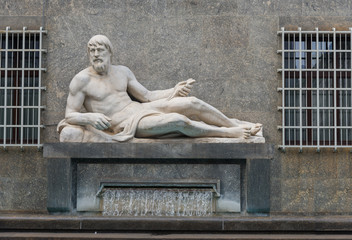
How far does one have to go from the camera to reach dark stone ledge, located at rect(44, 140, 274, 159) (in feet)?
30.7

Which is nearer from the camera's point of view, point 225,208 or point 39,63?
point 225,208

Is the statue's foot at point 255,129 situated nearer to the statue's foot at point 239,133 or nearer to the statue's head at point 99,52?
the statue's foot at point 239,133

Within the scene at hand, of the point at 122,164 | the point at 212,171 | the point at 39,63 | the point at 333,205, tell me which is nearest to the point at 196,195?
the point at 212,171

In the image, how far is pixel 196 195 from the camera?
9.37 meters

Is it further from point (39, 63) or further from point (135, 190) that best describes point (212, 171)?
point (39, 63)

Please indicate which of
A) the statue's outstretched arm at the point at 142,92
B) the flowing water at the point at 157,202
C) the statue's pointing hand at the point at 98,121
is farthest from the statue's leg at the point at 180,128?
the flowing water at the point at 157,202

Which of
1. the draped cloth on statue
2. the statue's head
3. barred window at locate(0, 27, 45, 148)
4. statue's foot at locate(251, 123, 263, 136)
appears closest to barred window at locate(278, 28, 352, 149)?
statue's foot at locate(251, 123, 263, 136)

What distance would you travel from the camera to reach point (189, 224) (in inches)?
312

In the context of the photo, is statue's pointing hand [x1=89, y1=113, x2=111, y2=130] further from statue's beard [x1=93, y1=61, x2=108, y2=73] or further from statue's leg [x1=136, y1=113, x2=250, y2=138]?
statue's beard [x1=93, y1=61, x2=108, y2=73]

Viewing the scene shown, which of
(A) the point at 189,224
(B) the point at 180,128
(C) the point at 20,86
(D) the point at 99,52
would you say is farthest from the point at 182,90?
(C) the point at 20,86

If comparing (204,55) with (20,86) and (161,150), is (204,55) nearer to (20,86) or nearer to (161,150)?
(161,150)

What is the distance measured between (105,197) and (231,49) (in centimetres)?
324

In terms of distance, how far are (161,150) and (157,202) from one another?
67 centimetres

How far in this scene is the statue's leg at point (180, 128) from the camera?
943 cm
